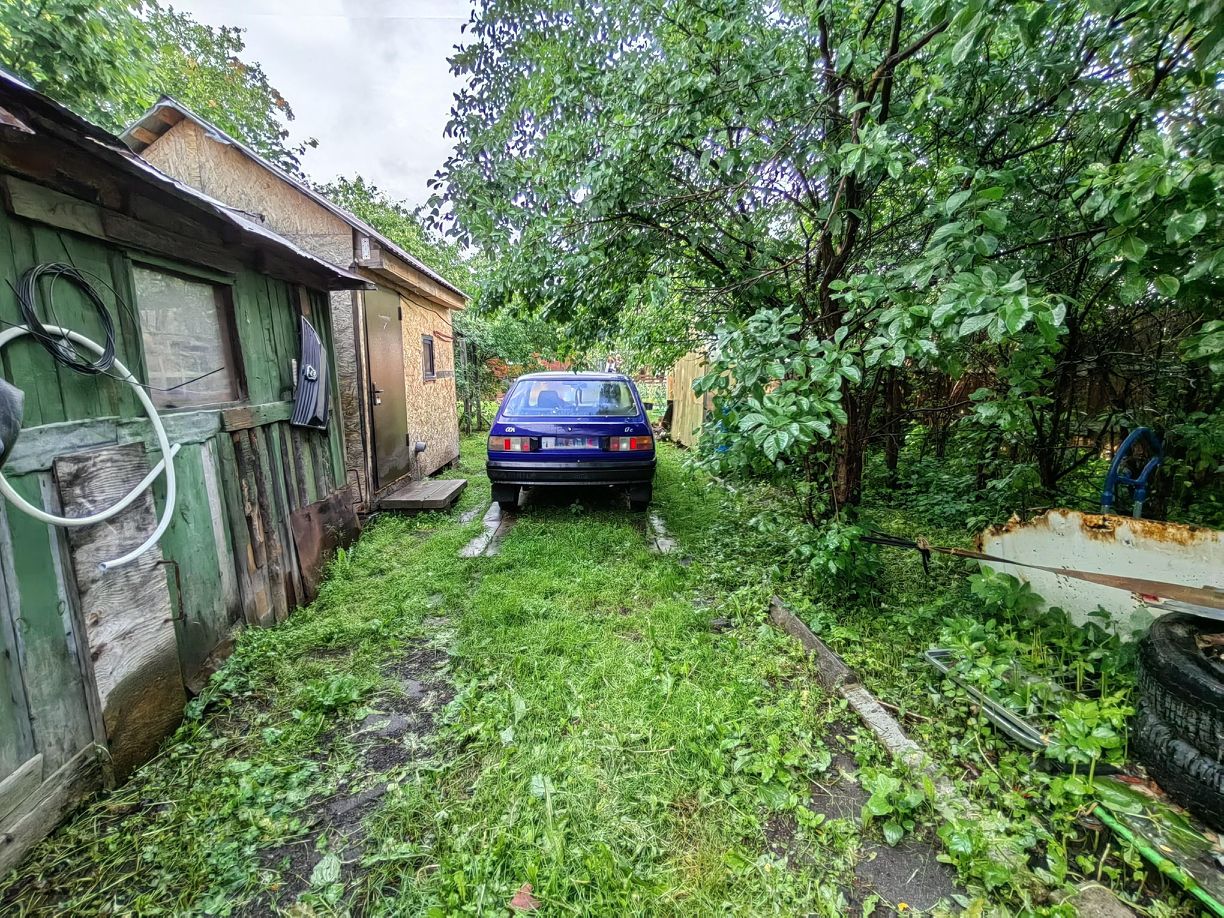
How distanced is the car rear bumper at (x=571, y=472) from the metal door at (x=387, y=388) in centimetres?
165

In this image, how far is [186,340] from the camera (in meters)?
2.85

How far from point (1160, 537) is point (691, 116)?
127 inches

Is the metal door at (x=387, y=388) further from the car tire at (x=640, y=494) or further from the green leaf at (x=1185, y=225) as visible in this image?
the green leaf at (x=1185, y=225)

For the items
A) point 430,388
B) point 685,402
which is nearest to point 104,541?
point 430,388

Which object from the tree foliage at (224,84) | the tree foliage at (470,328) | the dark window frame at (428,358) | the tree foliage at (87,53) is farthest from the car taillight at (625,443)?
the tree foliage at (224,84)

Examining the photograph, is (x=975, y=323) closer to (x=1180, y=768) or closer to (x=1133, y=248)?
(x=1133, y=248)

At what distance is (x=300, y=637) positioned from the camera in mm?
3066

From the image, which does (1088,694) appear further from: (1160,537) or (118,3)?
(118,3)

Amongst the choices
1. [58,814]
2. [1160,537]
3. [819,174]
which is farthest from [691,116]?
[58,814]

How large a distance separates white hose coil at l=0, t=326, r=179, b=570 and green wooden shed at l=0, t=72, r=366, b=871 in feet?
0.15

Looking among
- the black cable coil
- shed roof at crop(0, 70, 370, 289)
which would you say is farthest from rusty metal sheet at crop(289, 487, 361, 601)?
shed roof at crop(0, 70, 370, 289)

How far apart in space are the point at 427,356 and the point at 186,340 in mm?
5187

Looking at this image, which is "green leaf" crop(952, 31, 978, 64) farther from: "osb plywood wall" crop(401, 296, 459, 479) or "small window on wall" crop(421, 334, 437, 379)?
"small window on wall" crop(421, 334, 437, 379)

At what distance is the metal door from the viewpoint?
5609 millimetres
